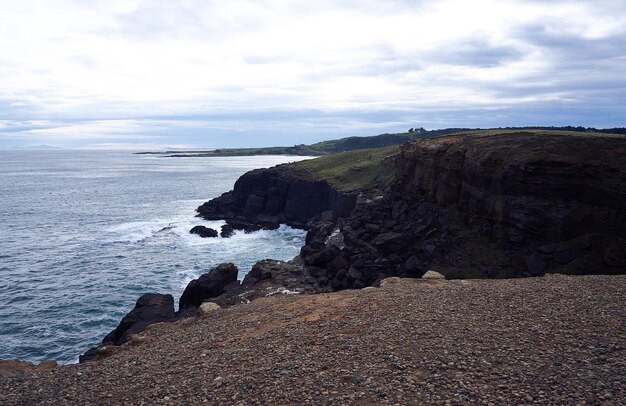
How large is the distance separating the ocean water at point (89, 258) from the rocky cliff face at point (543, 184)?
2864 centimetres

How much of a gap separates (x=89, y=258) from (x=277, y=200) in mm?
40080

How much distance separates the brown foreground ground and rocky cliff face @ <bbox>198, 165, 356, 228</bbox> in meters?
58.7

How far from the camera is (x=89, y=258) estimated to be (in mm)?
60750

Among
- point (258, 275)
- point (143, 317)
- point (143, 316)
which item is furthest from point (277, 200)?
point (143, 317)

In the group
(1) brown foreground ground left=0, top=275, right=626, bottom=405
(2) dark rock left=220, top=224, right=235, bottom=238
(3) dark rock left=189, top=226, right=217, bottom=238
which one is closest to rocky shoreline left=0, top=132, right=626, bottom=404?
(1) brown foreground ground left=0, top=275, right=626, bottom=405

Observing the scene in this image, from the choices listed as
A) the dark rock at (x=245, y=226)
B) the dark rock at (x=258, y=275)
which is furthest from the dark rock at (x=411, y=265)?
the dark rock at (x=245, y=226)

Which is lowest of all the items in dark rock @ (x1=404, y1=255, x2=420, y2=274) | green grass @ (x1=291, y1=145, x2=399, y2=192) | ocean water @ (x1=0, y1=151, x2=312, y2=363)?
ocean water @ (x1=0, y1=151, x2=312, y2=363)

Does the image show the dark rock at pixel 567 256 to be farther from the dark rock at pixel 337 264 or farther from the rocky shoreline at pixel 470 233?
the dark rock at pixel 337 264

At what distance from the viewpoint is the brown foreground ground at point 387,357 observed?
12.6 metres

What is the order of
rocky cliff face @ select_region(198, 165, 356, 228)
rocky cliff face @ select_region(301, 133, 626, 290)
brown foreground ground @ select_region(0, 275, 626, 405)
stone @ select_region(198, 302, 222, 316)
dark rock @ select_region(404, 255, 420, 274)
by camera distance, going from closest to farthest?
1. brown foreground ground @ select_region(0, 275, 626, 405)
2. stone @ select_region(198, 302, 222, 316)
3. rocky cliff face @ select_region(301, 133, 626, 290)
4. dark rock @ select_region(404, 255, 420, 274)
5. rocky cliff face @ select_region(198, 165, 356, 228)

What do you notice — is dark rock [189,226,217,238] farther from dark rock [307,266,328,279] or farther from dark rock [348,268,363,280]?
dark rock [348,268,363,280]

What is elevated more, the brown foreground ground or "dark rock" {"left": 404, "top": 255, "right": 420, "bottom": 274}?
the brown foreground ground

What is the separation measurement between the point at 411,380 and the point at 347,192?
6746cm

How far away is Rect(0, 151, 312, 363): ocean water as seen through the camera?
130ft
